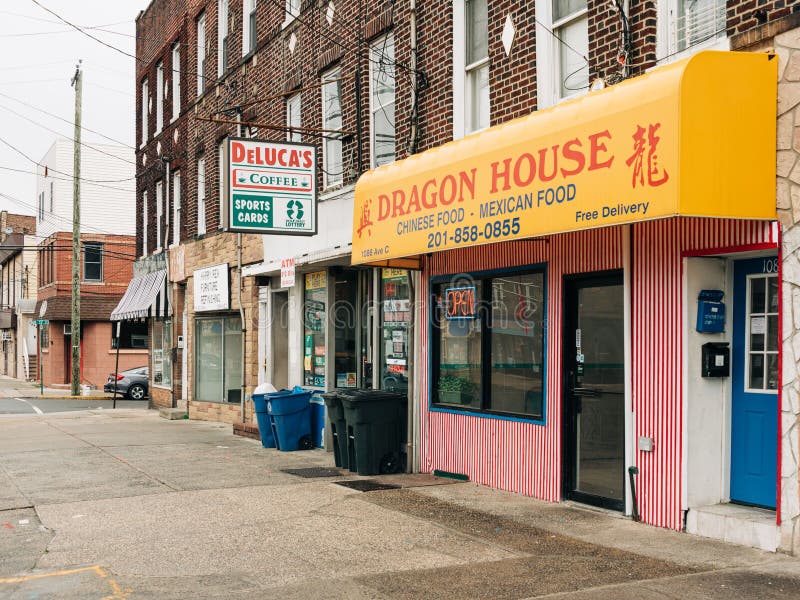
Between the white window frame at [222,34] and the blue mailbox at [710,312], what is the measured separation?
48.1 ft

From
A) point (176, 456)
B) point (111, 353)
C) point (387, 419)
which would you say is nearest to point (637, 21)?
point (387, 419)

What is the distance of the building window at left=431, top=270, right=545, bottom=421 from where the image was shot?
1007 centimetres

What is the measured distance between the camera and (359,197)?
39.2 feet

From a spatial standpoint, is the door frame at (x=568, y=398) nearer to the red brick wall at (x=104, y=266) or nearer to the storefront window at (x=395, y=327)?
the storefront window at (x=395, y=327)

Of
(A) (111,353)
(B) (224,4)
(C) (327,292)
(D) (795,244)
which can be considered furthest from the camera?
(A) (111,353)

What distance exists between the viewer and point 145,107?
26.6 metres

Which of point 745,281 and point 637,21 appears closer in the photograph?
point 745,281

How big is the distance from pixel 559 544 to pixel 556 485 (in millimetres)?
1871

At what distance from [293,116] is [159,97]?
397 inches

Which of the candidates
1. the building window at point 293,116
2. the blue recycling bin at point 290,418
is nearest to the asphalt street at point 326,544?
the blue recycling bin at point 290,418

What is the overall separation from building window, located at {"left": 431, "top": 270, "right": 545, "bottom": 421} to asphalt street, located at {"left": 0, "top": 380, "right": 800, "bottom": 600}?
109 cm

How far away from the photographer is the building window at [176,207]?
23031 millimetres

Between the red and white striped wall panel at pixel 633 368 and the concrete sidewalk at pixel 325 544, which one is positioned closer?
the concrete sidewalk at pixel 325 544

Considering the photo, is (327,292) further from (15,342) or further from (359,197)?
(15,342)
